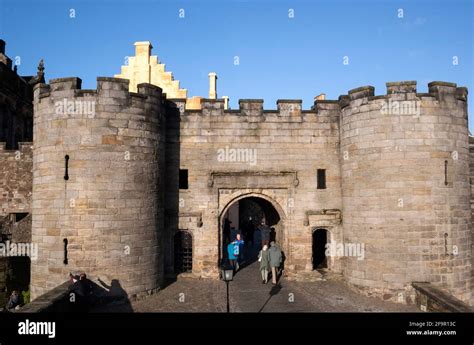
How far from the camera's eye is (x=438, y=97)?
12789 mm

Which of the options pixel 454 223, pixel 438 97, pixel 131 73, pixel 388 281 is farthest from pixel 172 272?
pixel 131 73

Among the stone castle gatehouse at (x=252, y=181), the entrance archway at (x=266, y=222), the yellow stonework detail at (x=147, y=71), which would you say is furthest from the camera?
the yellow stonework detail at (x=147, y=71)

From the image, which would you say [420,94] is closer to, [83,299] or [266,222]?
[266,222]

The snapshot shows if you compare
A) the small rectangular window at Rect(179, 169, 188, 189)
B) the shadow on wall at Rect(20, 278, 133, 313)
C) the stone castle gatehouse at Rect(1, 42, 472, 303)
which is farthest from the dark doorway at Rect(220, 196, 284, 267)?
the shadow on wall at Rect(20, 278, 133, 313)

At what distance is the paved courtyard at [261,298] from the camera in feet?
37.4

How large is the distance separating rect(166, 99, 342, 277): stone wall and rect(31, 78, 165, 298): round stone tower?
7.86ft

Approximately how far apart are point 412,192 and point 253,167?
5905 mm

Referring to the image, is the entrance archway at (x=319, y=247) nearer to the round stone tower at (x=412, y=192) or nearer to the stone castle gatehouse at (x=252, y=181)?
the stone castle gatehouse at (x=252, y=181)

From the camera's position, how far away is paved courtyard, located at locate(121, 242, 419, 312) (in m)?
11.4

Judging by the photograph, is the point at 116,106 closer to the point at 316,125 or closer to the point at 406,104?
the point at 316,125

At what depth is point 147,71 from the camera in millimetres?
29422

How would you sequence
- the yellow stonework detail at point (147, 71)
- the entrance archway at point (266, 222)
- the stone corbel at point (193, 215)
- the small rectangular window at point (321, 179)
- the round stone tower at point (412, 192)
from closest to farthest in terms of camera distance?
the round stone tower at point (412, 192) → the stone corbel at point (193, 215) → the entrance archway at point (266, 222) → the small rectangular window at point (321, 179) → the yellow stonework detail at point (147, 71)

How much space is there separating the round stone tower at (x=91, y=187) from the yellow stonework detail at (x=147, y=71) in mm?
17448

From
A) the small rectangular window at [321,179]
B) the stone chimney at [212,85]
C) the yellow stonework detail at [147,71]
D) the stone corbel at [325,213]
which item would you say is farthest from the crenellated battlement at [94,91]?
the stone chimney at [212,85]
